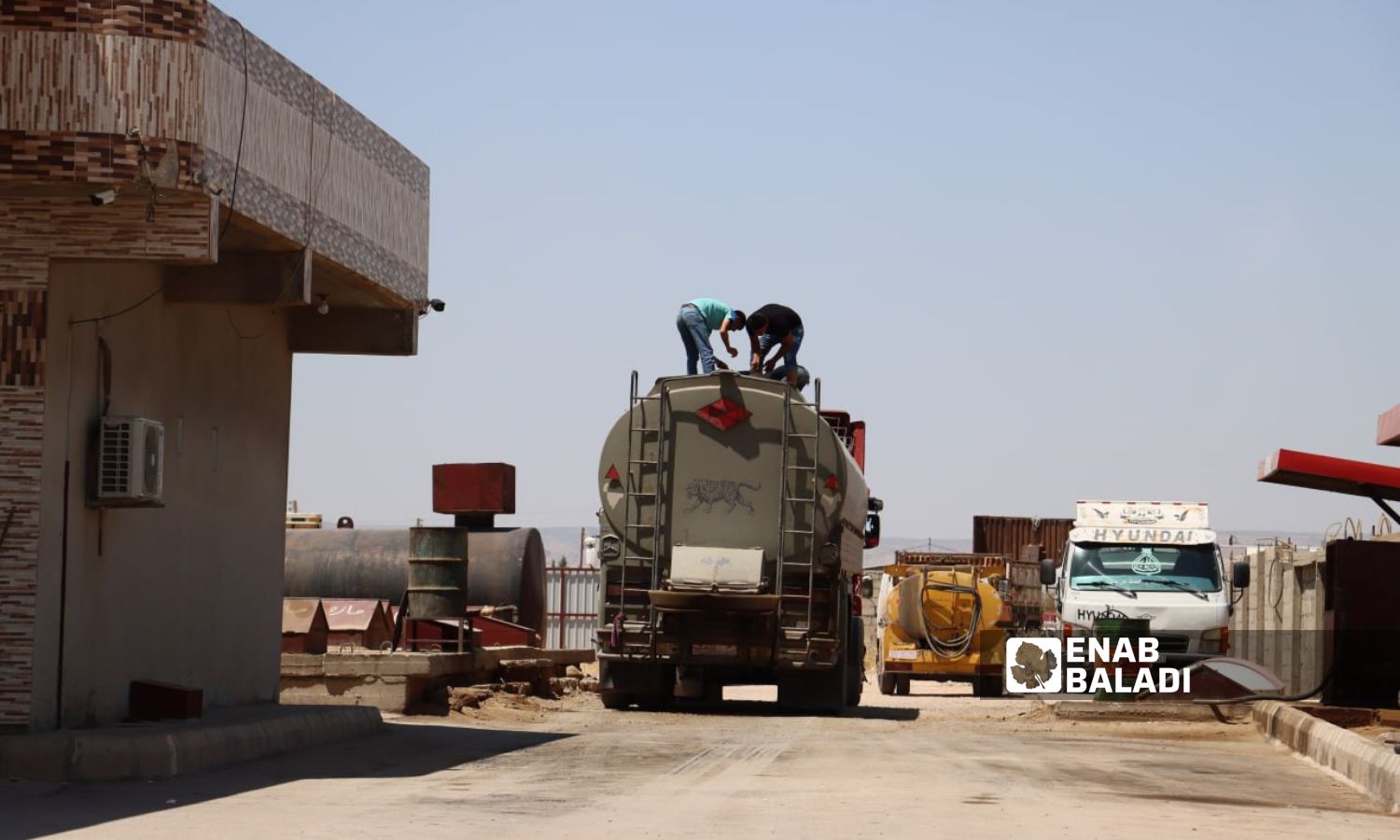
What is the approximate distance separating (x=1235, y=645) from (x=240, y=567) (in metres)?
23.5

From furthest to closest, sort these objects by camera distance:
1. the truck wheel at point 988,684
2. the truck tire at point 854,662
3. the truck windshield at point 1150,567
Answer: the truck wheel at point 988,684 → the truck windshield at point 1150,567 → the truck tire at point 854,662

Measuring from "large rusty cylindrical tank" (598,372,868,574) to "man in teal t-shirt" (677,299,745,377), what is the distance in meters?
1.09

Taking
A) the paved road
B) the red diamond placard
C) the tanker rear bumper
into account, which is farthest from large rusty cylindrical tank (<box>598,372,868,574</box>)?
the paved road

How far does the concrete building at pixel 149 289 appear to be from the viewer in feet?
41.1

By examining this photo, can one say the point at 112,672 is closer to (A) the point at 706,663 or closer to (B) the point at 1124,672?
(A) the point at 706,663

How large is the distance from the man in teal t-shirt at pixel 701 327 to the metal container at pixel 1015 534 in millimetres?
40760

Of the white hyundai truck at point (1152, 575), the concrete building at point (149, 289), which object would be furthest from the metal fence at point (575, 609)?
the concrete building at point (149, 289)

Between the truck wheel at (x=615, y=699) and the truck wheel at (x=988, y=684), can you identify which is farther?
the truck wheel at (x=988, y=684)

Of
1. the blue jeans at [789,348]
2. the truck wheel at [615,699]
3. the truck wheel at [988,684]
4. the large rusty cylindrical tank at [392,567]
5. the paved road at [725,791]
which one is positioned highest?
the blue jeans at [789,348]

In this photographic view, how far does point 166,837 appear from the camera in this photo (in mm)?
9219

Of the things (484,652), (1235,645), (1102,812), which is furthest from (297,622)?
(1235,645)

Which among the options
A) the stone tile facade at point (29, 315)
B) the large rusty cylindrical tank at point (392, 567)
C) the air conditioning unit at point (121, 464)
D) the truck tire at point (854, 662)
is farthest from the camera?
the large rusty cylindrical tank at point (392, 567)

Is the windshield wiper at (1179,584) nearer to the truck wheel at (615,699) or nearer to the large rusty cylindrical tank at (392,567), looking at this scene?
the truck wheel at (615,699)

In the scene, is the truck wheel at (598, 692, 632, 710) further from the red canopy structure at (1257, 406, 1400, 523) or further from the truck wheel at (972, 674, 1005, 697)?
the truck wheel at (972, 674, 1005, 697)
